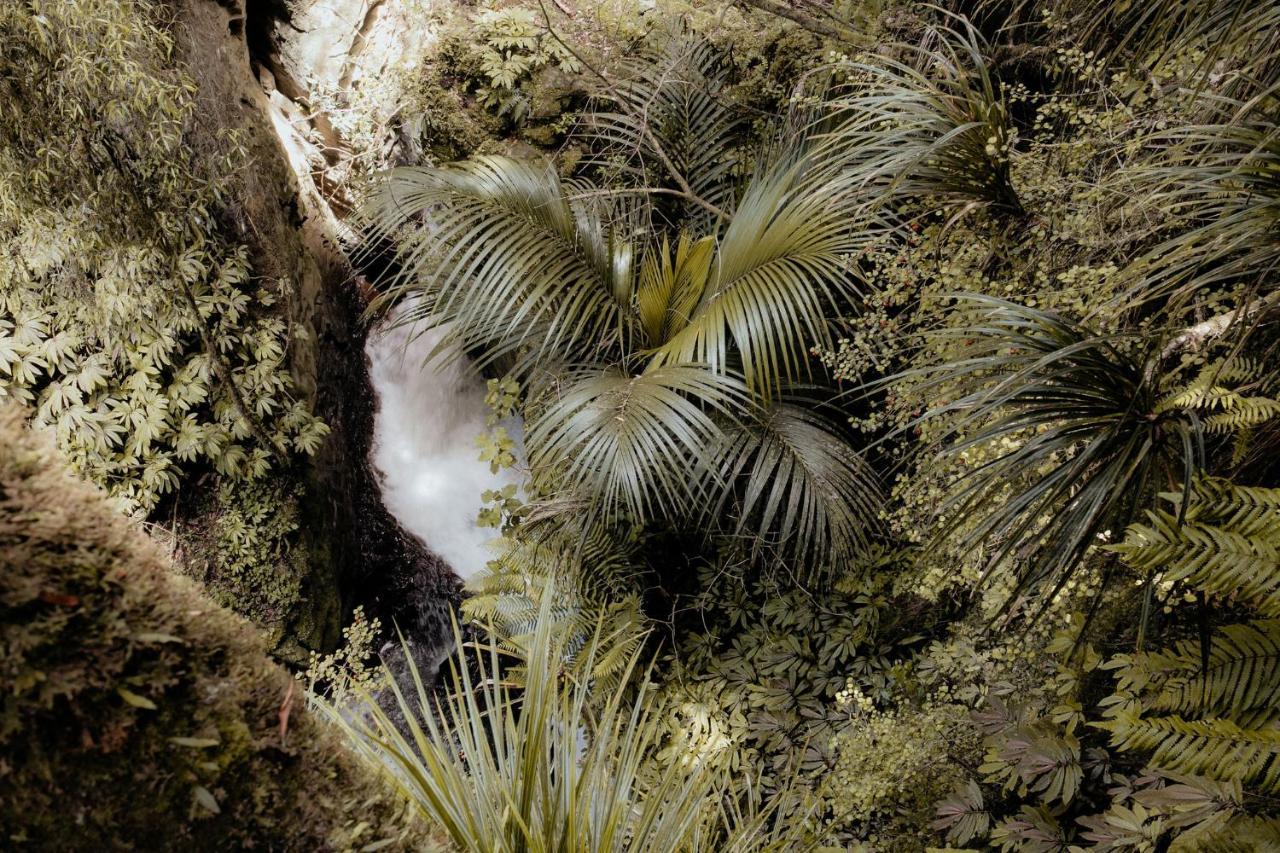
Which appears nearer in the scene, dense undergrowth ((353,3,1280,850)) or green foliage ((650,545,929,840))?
dense undergrowth ((353,3,1280,850))

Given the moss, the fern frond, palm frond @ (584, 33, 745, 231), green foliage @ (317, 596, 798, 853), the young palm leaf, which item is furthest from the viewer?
palm frond @ (584, 33, 745, 231)

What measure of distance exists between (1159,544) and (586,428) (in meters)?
1.80

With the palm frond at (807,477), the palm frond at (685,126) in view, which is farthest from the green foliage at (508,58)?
the palm frond at (807,477)

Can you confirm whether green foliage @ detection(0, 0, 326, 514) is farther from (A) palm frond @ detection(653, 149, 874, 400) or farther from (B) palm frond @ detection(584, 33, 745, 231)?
(A) palm frond @ detection(653, 149, 874, 400)

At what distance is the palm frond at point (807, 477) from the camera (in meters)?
2.79

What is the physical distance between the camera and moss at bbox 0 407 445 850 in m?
0.57

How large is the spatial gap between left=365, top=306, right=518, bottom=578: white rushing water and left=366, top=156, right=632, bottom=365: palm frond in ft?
4.88

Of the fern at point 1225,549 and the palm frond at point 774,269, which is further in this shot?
the palm frond at point 774,269

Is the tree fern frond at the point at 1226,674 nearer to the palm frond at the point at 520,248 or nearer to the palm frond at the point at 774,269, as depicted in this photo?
the palm frond at the point at 774,269

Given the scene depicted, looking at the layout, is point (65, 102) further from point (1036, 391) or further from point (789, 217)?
point (1036, 391)

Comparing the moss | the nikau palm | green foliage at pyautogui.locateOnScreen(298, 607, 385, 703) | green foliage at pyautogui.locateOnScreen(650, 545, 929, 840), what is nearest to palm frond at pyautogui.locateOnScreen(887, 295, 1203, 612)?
the nikau palm

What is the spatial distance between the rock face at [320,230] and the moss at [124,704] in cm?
356

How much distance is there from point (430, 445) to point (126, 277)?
1.96 meters

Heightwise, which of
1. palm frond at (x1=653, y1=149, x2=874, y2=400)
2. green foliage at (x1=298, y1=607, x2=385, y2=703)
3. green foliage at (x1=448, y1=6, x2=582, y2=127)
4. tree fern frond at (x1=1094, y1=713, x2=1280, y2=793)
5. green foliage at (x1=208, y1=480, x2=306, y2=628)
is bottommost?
tree fern frond at (x1=1094, y1=713, x2=1280, y2=793)
